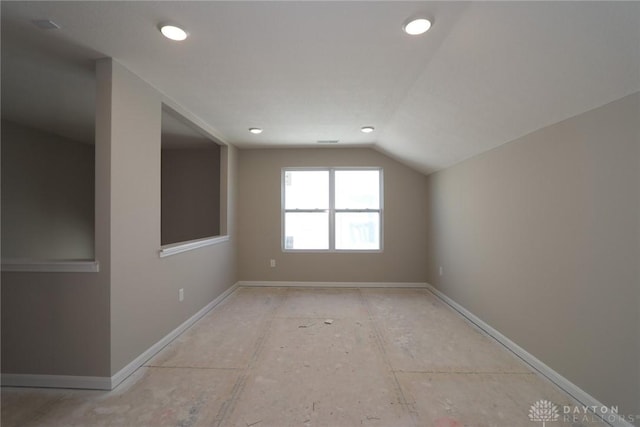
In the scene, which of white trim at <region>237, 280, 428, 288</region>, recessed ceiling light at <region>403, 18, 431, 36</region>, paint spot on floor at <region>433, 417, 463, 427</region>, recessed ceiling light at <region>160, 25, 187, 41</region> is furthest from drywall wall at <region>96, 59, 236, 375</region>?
paint spot on floor at <region>433, 417, 463, 427</region>

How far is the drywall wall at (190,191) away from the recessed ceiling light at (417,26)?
3.86 m

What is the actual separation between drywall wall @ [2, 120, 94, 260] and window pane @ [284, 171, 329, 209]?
332 cm

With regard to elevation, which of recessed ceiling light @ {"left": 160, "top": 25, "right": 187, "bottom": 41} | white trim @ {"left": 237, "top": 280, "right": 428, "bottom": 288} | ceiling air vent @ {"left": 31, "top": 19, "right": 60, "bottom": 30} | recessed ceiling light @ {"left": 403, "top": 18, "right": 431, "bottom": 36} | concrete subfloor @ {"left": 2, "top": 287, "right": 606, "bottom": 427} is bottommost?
concrete subfloor @ {"left": 2, "top": 287, "right": 606, "bottom": 427}

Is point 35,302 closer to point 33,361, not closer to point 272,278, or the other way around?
point 33,361

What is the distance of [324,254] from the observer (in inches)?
177

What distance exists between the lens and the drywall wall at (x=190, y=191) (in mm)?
4629

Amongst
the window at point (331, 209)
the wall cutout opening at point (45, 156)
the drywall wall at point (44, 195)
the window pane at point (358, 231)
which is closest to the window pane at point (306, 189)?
the window at point (331, 209)

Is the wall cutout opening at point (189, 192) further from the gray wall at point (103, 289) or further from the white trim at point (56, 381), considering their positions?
the white trim at point (56, 381)

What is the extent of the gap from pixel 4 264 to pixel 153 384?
1.35 m

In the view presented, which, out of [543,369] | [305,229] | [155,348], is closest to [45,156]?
[155,348]

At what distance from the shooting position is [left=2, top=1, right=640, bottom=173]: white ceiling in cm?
138

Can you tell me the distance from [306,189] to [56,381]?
3577 millimetres

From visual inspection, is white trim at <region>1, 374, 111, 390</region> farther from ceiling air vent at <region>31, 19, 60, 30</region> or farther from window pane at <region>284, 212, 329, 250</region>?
window pane at <region>284, 212, 329, 250</region>

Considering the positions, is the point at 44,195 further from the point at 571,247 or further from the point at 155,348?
the point at 571,247
